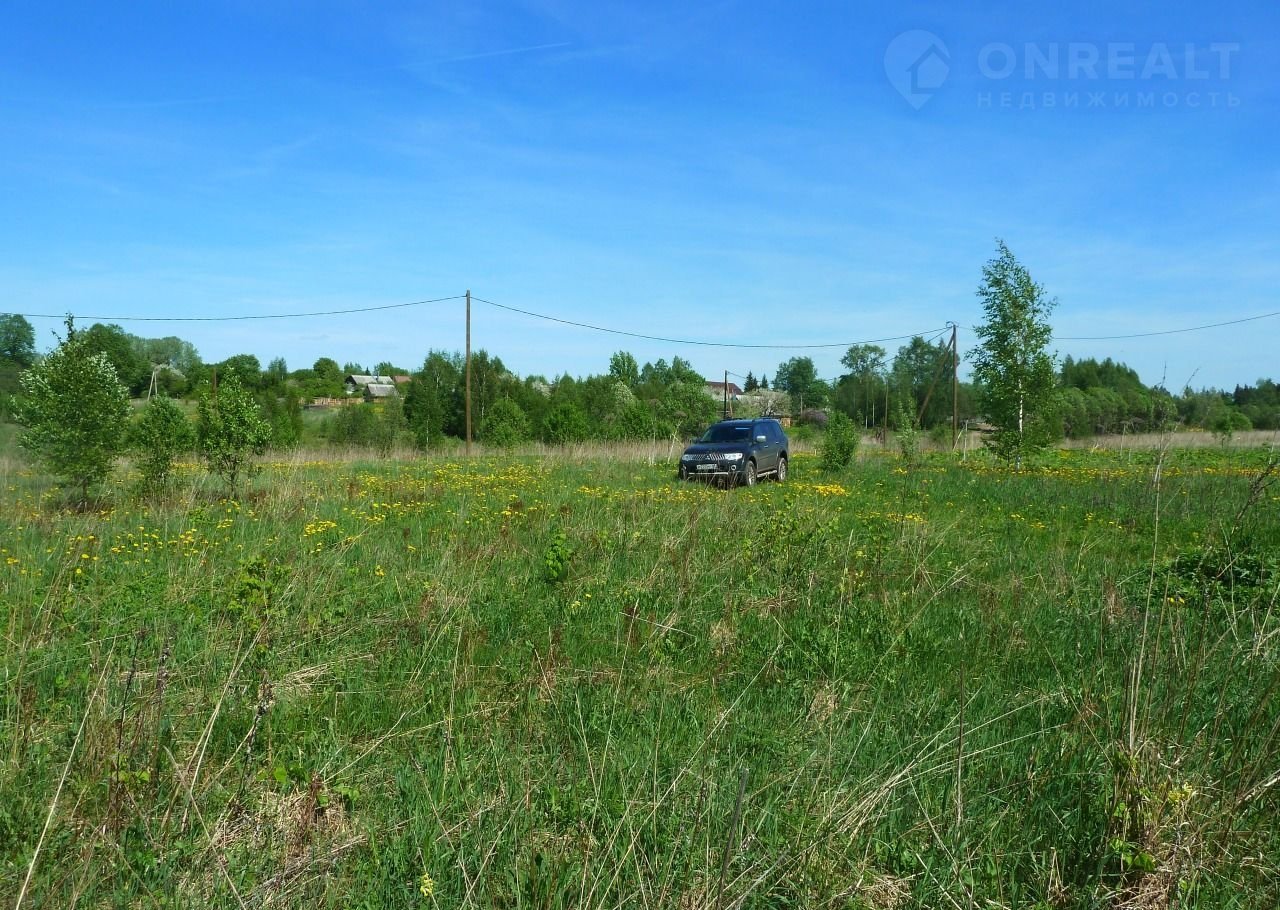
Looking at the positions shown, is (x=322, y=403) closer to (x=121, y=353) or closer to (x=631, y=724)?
(x=121, y=353)

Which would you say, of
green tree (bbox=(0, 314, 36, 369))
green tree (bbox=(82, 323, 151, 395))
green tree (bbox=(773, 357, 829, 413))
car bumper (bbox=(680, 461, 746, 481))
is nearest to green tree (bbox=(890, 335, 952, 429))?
green tree (bbox=(773, 357, 829, 413))

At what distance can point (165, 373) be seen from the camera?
4772cm

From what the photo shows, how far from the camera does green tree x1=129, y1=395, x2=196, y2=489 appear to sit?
11.7m

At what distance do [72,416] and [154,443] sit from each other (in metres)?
1.23

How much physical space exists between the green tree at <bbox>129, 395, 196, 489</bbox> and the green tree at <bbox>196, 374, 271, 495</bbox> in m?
0.33

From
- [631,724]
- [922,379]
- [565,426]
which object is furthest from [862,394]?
[631,724]

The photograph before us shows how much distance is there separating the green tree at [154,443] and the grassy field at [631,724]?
4239 millimetres

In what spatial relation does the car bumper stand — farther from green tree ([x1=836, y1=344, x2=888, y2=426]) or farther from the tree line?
green tree ([x1=836, y1=344, x2=888, y2=426])

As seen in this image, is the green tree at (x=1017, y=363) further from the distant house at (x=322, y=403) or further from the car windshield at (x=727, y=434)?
the distant house at (x=322, y=403)

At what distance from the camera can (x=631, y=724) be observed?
3.82 metres

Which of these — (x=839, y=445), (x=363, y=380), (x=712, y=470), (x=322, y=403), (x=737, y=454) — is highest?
(x=363, y=380)

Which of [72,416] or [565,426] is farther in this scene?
[565,426]

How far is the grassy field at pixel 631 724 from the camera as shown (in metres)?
2.54

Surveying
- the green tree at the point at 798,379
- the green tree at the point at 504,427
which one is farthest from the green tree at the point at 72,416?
the green tree at the point at 798,379
